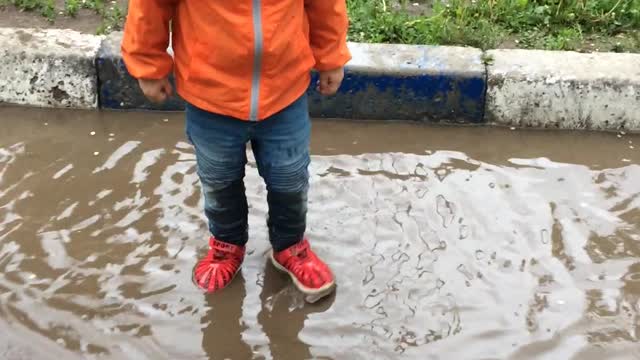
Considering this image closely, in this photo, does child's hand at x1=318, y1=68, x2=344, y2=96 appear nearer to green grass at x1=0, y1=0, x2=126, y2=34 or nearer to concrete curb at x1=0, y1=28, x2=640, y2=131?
concrete curb at x1=0, y1=28, x2=640, y2=131

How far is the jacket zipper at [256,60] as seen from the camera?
221cm

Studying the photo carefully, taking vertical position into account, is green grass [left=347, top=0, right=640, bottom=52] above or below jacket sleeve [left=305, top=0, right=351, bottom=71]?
below

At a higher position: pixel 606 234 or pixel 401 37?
pixel 401 37

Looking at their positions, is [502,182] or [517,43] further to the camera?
[517,43]

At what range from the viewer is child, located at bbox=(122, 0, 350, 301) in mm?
2238

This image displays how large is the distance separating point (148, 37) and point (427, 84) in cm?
176

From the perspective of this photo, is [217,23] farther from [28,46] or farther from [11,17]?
[11,17]

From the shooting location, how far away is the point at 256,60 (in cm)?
227

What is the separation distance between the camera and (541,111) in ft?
12.2

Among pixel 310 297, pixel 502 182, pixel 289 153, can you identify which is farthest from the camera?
pixel 502 182

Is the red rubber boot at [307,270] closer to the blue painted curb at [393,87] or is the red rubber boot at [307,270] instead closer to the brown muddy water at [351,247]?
the brown muddy water at [351,247]

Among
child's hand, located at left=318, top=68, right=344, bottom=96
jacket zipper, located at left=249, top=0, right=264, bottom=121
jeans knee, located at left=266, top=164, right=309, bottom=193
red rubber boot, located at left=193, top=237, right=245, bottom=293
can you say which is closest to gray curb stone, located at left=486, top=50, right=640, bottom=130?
child's hand, located at left=318, top=68, right=344, bottom=96

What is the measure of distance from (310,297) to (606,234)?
1178 mm

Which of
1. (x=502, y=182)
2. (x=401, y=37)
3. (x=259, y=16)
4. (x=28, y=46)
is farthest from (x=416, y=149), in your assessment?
(x=28, y=46)
